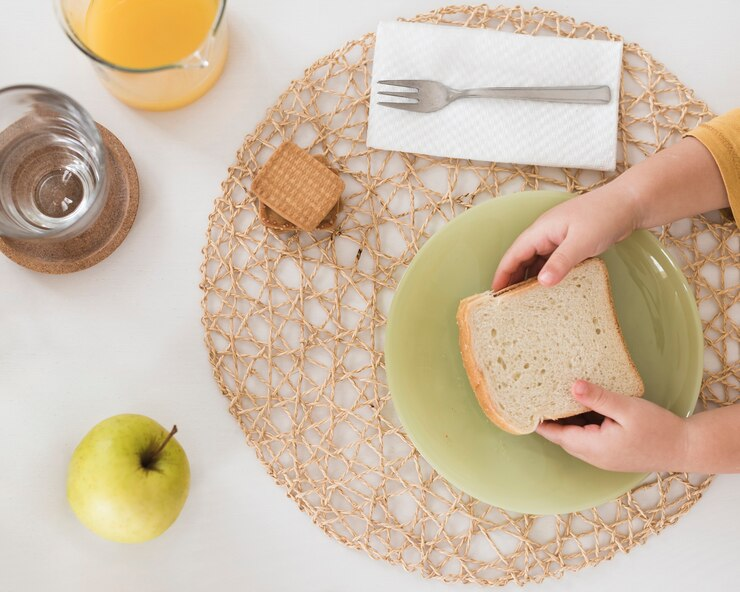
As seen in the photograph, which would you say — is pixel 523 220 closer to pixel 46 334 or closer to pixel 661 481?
pixel 661 481

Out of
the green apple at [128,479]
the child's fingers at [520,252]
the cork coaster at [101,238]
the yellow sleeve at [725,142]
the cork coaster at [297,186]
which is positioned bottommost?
the green apple at [128,479]

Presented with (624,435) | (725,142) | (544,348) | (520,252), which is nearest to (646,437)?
(624,435)

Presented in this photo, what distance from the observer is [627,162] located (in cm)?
91

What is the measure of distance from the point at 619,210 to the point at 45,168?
2.25 ft

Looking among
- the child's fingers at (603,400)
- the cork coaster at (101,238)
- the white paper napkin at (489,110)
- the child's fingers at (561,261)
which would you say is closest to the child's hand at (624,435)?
the child's fingers at (603,400)

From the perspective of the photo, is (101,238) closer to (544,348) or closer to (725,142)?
(544,348)

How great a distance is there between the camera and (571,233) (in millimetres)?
812

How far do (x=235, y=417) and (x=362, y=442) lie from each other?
0.16 m

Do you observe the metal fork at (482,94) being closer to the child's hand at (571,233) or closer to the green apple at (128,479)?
the child's hand at (571,233)

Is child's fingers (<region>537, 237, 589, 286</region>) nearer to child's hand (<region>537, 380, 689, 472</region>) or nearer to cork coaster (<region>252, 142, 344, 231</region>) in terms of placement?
child's hand (<region>537, 380, 689, 472</region>)

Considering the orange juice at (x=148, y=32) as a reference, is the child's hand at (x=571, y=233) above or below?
above

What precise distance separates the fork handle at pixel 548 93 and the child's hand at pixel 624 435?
35 cm

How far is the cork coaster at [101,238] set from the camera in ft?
2.78

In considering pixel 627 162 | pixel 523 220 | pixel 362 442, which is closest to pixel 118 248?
pixel 362 442
